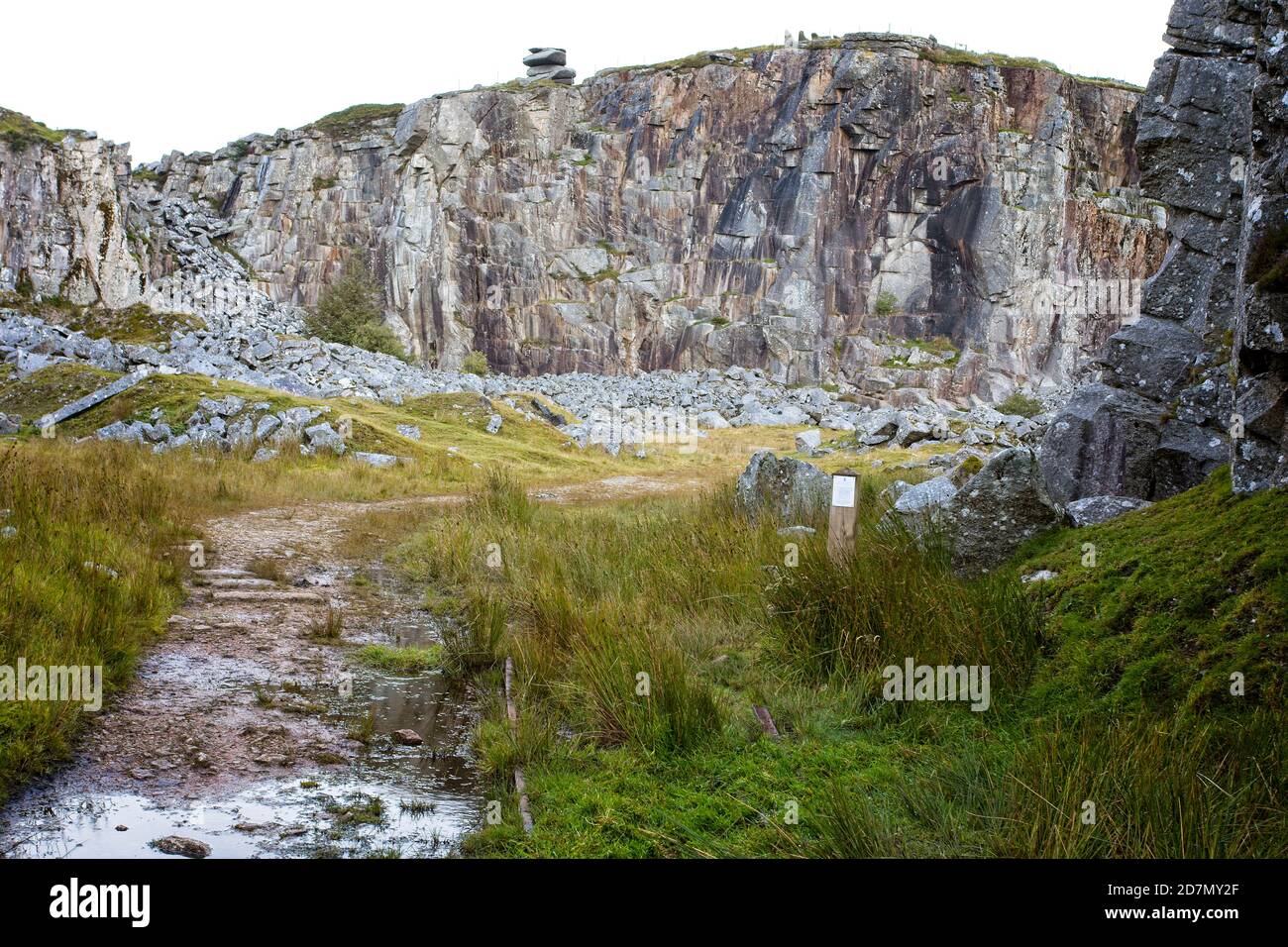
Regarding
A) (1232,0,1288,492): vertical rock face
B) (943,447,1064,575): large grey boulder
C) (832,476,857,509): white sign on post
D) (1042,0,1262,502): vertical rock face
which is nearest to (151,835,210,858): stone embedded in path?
(832,476,857,509): white sign on post

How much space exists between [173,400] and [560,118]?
51532 mm

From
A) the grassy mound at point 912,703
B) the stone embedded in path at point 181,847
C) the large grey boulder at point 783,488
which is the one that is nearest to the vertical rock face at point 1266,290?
the grassy mound at point 912,703

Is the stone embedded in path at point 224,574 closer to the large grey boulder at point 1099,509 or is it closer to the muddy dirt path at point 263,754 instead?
the muddy dirt path at point 263,754

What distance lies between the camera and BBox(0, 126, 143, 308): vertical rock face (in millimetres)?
38938

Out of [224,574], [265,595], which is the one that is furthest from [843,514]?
[224,574]

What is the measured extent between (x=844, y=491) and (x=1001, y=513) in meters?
1.22

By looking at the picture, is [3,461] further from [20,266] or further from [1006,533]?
[20,266]

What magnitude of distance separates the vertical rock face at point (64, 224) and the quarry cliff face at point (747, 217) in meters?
17.7

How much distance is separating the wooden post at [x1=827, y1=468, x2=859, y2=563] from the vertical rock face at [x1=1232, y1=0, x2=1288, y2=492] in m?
2.44

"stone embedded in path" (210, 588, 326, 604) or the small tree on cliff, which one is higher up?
the small tree on cliff

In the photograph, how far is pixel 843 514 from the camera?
22.0 feet

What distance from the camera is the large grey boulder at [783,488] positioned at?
955 centimetres

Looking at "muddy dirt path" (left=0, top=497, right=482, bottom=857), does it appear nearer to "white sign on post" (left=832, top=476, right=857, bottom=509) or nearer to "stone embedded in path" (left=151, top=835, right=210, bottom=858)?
"stone embedded in path" (left=151, top=835, right=210, bottom=858)

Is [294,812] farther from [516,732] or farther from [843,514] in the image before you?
[843,514]
